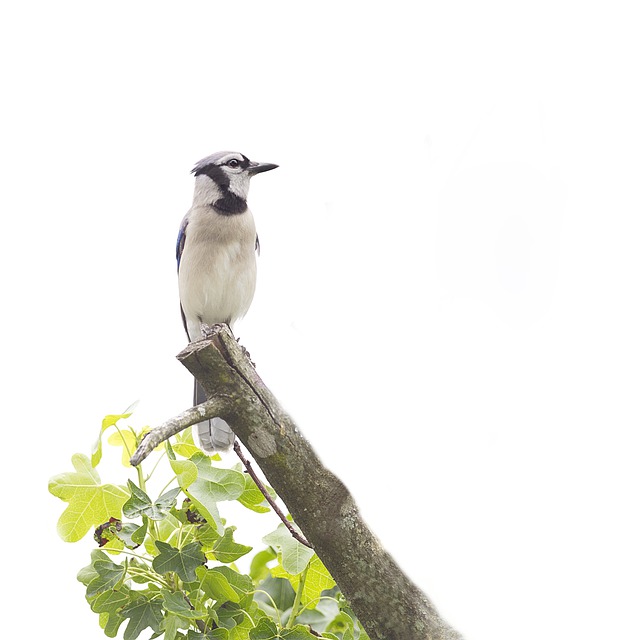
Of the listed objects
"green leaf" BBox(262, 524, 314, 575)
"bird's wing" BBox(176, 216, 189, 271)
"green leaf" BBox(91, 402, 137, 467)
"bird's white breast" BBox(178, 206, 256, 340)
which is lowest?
"green leaf" BBox(262, 524, 314, 575)

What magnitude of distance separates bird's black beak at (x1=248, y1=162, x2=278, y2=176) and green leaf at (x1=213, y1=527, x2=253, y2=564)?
2315 millimetres

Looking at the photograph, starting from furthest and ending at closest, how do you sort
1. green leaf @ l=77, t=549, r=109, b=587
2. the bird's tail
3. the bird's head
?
the bird's head → the bird's tail → green leaf @ l=77, t=549, r=109, b=587

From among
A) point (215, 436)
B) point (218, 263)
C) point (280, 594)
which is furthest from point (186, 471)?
point (218, 263)

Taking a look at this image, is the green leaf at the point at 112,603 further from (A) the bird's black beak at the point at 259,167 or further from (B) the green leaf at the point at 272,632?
(A) the bird's black beak at the point at 259,167

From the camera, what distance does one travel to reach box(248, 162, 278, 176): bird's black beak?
3.84 meters

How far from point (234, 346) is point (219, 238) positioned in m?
1.77

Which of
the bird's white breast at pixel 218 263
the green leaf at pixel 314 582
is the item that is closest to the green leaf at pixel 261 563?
the green leaf at pixel 314 582

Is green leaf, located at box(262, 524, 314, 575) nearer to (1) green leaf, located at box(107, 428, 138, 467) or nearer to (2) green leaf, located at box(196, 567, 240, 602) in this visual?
(2) green leaf, located at box(196, 567, 240, 602)

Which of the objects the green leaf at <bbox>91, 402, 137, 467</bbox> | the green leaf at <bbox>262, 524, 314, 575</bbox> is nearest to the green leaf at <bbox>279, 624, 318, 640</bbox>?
the green leaf at <bbox>262, 524, 314, 575</bbox>

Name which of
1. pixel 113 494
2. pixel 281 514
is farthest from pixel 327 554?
pixel 113 494

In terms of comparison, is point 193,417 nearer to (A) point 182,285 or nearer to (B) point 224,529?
(B) point 224,529

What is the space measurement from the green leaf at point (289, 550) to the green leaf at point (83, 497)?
36cm

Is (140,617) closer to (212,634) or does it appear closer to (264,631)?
(212,634)

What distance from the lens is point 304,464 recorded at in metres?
1.86
